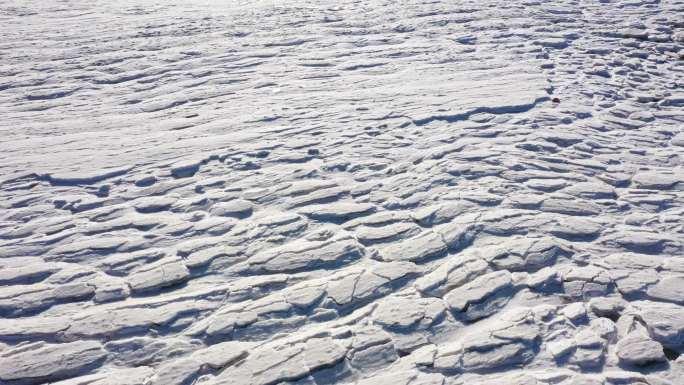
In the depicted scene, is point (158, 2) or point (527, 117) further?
point (158, 2)

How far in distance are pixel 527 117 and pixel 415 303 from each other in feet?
6.82

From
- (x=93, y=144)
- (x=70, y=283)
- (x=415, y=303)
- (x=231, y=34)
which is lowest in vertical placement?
(x=415, y=303)

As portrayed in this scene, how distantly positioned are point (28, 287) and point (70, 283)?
6.7 inches

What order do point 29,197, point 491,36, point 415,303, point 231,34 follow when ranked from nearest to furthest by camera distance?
point 415,303 < point 29,197 < point 491,36 < point 231,34

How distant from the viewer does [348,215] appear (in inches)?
102

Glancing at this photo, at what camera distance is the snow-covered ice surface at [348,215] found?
5.98 feet

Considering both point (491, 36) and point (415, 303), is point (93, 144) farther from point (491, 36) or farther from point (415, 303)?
point (491, 36)

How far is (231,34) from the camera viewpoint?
19.3 feet

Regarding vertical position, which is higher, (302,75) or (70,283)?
(302,75)

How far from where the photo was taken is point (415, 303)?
202cm

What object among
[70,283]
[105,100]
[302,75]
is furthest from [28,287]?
[302,75]

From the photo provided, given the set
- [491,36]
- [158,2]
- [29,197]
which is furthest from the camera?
[158,2]

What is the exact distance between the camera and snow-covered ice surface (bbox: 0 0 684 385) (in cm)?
182

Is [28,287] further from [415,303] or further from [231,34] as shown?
[231,34]
